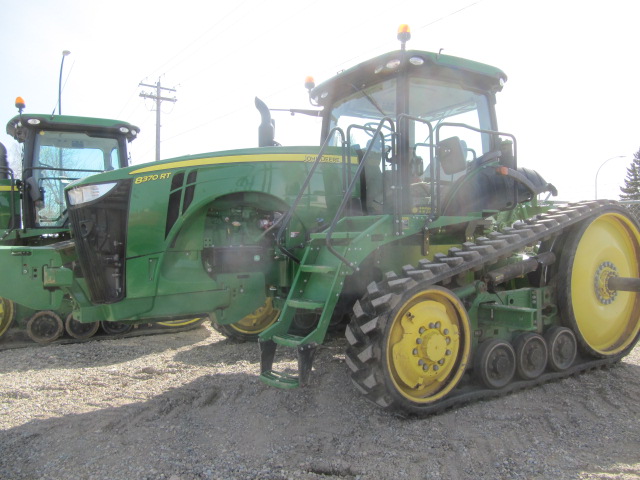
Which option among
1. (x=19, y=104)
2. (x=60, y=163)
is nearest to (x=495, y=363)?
(x=60, y=163)

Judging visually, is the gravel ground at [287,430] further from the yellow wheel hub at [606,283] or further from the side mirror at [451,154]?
the side mirror at [451,154]

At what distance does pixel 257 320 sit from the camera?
6.53 metres

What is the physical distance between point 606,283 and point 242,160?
371 centimetres

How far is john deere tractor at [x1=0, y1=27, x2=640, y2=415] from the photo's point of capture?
389 centimetres

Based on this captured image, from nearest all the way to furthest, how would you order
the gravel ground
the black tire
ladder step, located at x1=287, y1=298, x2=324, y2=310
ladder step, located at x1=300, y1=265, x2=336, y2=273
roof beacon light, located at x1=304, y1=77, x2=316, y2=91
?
the gravel ground < ladder step, located at x1=287, y1=298, x2=324, y2=310 < ladder step, located at x1=300, y1=265, x2=336, y2=273 < the black tire < roof beacon light, located at x1=304, y1=77, x2=316, y2=91

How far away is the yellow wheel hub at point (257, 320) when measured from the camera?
253 inches

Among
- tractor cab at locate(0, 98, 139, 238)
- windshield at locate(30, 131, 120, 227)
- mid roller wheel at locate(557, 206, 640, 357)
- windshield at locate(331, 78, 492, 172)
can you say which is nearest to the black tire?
mid roller wheel at locate(557, 206, 640, 357)

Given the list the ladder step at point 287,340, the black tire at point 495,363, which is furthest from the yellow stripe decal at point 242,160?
the black tire at point 495,363

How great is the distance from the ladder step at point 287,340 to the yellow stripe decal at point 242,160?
1703 mm

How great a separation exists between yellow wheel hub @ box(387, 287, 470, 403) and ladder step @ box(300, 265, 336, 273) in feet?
2.01

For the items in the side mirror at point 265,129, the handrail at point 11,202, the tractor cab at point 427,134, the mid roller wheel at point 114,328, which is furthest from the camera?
the handrail at point 11,202

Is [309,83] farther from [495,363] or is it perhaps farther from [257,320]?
[495,363]

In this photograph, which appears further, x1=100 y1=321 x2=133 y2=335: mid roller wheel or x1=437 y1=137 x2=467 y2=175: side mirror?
x1=100 y1=321 x2=133 y2=335: mid roller wheel

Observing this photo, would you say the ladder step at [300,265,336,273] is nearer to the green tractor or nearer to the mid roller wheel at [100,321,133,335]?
the mid roller wheel at [100,321,133,335]
